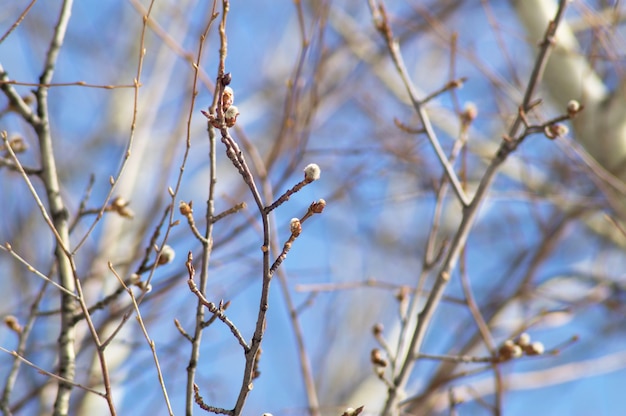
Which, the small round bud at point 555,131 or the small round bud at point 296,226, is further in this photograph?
the small round bud at point 555,131

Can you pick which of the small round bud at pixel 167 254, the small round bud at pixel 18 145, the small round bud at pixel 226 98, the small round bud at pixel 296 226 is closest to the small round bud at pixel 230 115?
the small round bud at pixel 226 98

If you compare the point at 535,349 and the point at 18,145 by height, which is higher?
the point at 18,145

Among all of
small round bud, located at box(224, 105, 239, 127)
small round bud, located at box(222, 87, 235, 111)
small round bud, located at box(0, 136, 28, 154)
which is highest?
small round bud, located at box(0, 136, 28, 154)

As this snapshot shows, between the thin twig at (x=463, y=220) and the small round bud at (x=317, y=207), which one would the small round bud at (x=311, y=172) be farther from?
the thin twig at (x=463, y=220)

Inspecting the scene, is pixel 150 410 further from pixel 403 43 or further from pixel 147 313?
pixel 403 43

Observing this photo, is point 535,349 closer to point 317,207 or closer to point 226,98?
point 317,207

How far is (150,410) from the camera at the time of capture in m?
3.05

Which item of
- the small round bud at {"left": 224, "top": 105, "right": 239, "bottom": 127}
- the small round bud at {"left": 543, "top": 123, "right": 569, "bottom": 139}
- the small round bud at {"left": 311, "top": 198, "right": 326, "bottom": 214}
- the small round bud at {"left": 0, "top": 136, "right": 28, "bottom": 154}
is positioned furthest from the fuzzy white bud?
the small round bud at {"left": 0, "top": 136, "right": 28, "bottom": 154}

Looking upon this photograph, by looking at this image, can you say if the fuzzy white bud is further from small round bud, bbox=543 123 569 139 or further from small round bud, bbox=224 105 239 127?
small round bud, bbox=224 105 239 127

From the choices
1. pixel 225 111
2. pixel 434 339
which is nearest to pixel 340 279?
pixel 434 339

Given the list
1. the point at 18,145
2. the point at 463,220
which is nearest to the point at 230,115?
the point at 463,220

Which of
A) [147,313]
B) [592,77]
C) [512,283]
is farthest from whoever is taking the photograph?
[512,283]

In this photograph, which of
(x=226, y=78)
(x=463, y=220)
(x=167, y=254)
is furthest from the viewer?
(x=463, y=220)

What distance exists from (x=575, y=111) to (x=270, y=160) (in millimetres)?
801
